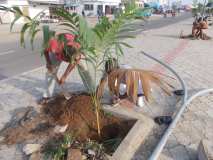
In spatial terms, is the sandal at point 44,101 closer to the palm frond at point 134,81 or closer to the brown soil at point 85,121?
the brown soil at point 85,121

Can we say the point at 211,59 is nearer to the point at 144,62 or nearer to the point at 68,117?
the point at 144,62

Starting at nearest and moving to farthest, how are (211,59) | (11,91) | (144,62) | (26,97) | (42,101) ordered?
(42,101) → (26,97) → (11,91) → (144,62) → (211,59)

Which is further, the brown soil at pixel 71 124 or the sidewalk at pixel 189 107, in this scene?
the brown soil at pixel 71 124

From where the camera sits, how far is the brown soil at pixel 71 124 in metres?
3.38

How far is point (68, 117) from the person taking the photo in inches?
143

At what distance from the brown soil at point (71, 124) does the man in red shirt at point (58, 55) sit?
57 centimetres

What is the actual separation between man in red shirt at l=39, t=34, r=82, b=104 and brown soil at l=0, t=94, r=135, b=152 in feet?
1.89

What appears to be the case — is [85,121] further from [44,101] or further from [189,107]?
[189,107]

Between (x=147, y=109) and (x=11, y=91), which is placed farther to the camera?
(x=11, y=91)

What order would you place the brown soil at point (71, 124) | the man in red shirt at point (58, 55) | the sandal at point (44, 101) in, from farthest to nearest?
the sandal at point (44, 101) → the brown soil at point (71, 124) → the man in red shirt at point (58, 55)

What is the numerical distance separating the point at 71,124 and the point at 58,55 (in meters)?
1.03

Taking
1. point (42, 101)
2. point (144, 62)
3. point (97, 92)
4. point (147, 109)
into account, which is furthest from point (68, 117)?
point (144, 62)

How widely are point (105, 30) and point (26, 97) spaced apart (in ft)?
8.90

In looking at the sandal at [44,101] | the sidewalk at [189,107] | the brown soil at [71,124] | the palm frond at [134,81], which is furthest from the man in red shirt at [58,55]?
the palm frond at [134,81]
